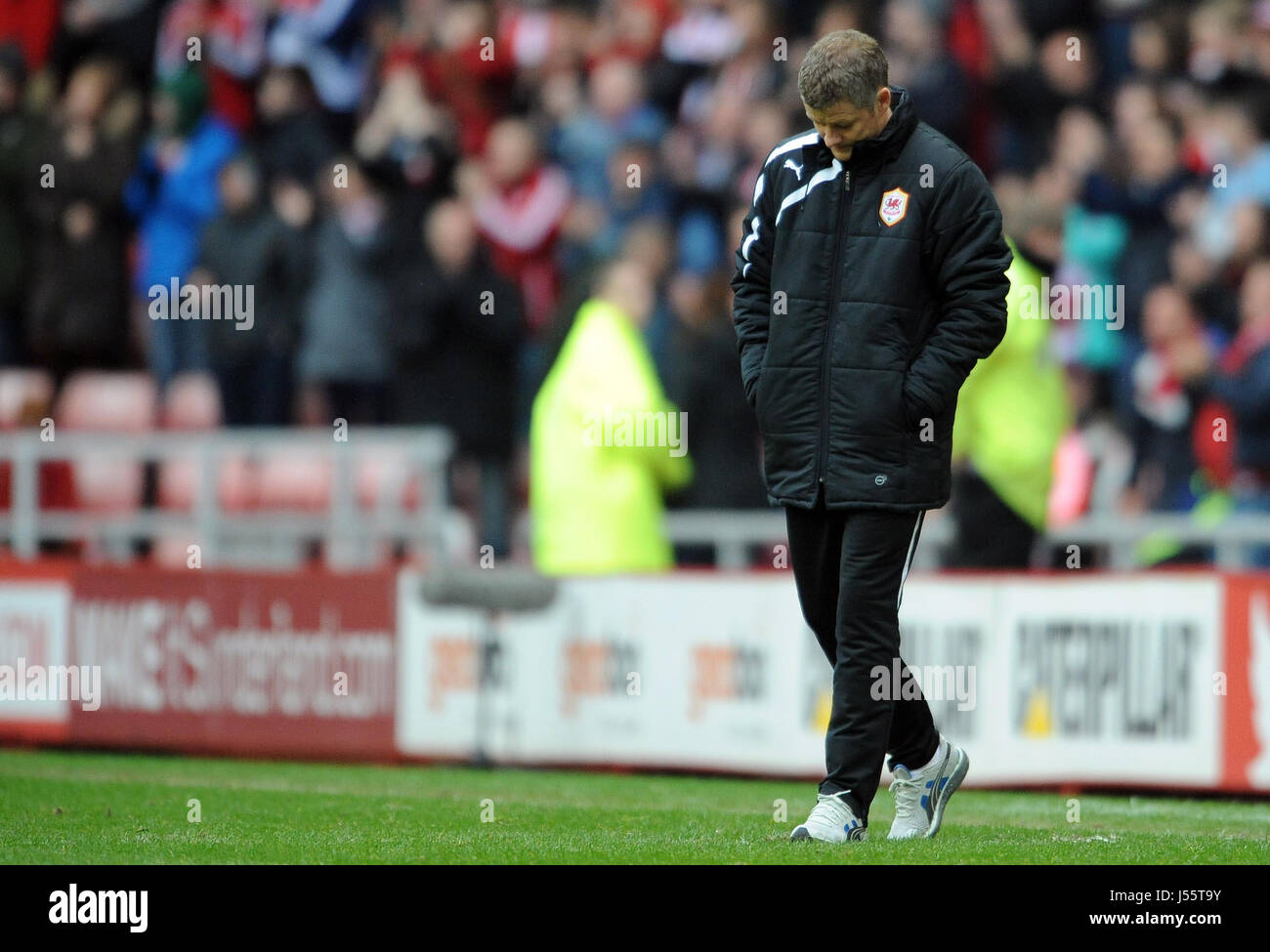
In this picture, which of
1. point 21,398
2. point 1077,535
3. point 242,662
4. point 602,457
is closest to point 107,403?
point 21,398

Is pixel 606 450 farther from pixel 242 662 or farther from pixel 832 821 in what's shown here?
pixel 832 821

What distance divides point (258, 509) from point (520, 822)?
7.08m

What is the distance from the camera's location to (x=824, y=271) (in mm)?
8156

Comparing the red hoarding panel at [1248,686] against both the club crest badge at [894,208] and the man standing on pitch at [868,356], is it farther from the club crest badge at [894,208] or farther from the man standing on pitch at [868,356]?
the club crest badge at [894,208]

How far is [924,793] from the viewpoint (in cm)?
849

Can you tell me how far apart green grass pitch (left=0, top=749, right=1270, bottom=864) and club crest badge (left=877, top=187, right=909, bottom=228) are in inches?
81.9

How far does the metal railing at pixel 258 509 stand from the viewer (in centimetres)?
1479

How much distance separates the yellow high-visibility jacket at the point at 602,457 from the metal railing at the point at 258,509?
1.16 m

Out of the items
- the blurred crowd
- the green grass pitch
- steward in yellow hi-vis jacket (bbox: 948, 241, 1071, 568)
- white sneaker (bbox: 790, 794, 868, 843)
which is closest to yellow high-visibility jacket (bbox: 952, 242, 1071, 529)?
steward in yellow hi-vis jacket (bbox: 948, 241, 1071, 568)

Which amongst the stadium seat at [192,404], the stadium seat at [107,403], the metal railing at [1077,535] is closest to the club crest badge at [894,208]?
the metal railing at [1077,535]

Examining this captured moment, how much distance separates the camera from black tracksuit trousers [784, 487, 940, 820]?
320 inches
